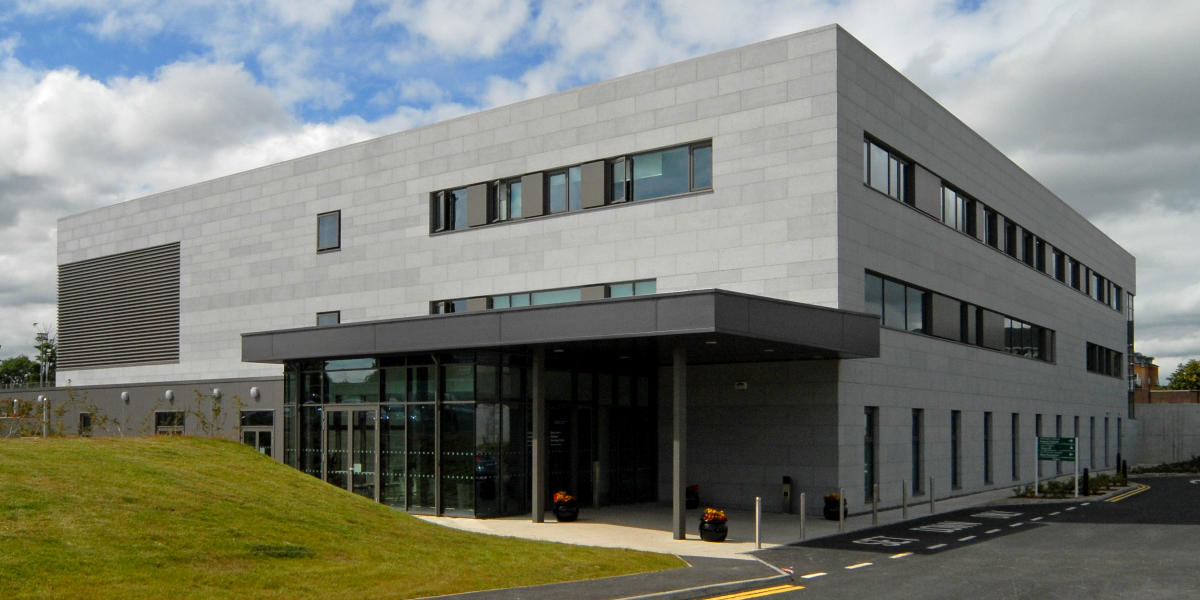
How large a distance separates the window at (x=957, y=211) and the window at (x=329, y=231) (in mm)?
19881

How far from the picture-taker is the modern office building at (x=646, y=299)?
25328mm

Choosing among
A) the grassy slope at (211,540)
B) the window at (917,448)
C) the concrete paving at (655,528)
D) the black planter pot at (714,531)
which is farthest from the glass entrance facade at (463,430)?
the window at (917,448)

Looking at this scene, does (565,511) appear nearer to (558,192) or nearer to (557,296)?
(557,296)

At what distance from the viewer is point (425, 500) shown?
2636cm

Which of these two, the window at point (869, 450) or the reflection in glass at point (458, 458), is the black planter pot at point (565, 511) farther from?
the window at point (869, 450)

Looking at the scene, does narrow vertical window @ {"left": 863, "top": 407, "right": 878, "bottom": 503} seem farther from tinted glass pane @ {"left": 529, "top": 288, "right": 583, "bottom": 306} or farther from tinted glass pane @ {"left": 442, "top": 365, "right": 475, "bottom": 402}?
tinted glass pane @ {"left": 442, "top": 365, "right": 475, "bottom": 402}

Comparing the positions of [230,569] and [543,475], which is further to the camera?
[543,475]

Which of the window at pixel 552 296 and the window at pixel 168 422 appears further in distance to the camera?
the window at pixel 168 422

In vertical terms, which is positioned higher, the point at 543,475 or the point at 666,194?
the point at 666,194

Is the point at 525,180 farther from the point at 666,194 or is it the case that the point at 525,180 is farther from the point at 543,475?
the point at 543,475

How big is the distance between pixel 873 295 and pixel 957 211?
817cm

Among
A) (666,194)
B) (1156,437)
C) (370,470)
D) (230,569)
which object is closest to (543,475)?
(370,470)

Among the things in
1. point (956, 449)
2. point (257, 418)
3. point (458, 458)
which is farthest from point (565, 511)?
point (956, 449)

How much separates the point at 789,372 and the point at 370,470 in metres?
11.3
